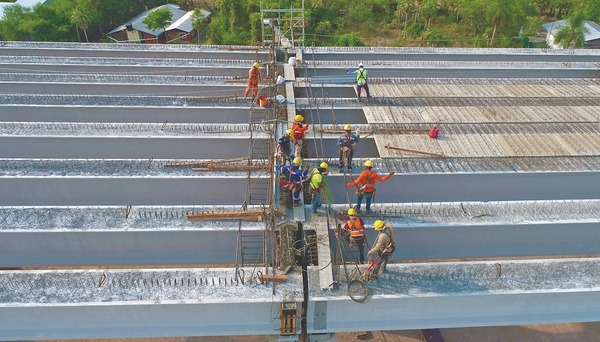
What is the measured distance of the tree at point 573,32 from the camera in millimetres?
31175

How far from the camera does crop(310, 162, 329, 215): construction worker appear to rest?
905 centimetres

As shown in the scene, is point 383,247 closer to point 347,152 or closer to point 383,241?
point 383,241

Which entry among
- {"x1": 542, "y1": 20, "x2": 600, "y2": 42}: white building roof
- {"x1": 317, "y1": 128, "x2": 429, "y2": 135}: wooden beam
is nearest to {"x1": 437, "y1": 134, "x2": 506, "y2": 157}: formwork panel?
{"x1": 317, "y1": 128, "x2": 429, "y2": 135}: wooden beam

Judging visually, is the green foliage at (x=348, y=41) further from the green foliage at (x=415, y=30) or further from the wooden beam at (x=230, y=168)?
the wooden beam at (x=230, y=168)

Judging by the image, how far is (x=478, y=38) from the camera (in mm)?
36656

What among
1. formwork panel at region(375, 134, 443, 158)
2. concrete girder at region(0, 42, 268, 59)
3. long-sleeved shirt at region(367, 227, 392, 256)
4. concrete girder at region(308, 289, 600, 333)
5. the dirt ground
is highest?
concrete girder at region(0, 42, 268, 59)

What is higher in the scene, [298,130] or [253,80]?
[253,80]

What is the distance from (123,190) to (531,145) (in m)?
11.6

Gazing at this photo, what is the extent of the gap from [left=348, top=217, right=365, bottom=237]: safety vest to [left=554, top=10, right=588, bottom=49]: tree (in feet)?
105

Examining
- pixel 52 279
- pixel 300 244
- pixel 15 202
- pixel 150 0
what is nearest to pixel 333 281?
pixel 300 244

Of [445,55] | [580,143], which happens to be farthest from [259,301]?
[445,55]

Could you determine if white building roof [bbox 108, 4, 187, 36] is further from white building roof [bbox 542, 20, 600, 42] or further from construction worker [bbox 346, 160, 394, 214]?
white building roof [bbox 542, 20, 600, 42]

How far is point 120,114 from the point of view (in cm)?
1376

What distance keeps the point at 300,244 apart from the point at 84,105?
953cm
